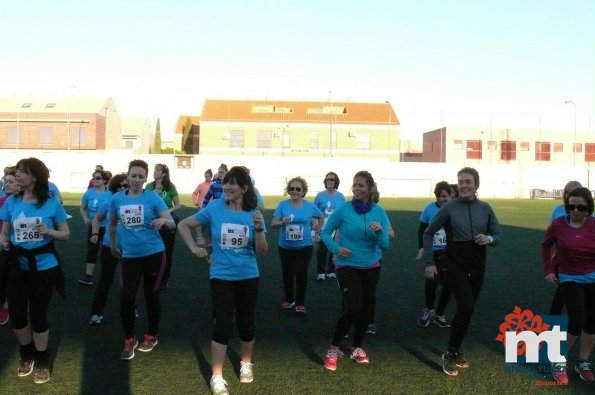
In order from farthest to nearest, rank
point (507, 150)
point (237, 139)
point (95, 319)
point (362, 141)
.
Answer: point (507, 150) → point (362, 141) → point (237, 139) → point (95, 319)

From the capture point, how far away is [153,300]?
627 centimetres

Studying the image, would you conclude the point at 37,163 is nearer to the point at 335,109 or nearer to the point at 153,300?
the point at 153,300

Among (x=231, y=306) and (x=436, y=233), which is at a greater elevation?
(x=436, y=233)

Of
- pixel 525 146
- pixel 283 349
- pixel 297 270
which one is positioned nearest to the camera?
pixel 283 349

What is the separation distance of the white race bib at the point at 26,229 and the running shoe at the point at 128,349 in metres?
1.41

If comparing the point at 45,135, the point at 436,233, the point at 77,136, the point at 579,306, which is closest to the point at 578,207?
the point at 579,306

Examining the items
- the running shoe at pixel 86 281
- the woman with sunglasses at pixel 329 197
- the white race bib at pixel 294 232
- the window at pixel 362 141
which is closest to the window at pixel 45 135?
the window at pixel 362 141

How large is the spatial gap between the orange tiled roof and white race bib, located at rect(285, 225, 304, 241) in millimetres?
58635

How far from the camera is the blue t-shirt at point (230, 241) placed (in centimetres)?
513

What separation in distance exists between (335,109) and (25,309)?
65.8 meters

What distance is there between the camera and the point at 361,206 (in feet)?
19.6

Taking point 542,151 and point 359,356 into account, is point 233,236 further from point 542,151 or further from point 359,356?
→ point 542,151

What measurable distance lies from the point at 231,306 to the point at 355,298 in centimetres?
122

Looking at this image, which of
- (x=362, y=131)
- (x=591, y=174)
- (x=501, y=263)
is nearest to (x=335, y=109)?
(x=362, y=131)
